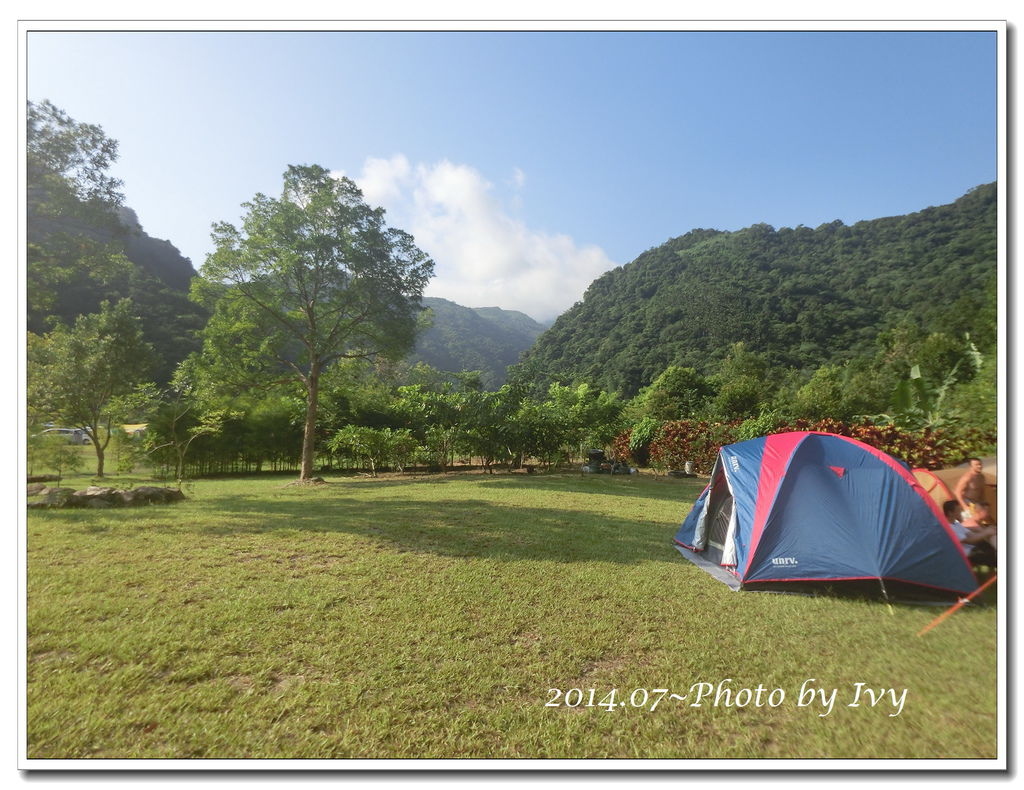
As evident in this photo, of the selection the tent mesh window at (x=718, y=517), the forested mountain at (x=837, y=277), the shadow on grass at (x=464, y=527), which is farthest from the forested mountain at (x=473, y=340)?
the tent mesh window at (x=718, y=517)

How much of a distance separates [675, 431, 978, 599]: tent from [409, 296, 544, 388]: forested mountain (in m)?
5.97

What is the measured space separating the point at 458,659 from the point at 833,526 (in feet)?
8.48

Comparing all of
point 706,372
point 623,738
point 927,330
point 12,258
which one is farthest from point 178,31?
point 706,372

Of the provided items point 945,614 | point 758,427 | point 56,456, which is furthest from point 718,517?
point 758,427

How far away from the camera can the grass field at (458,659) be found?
1535mm

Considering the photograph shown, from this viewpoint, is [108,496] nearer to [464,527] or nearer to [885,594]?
[464,527]

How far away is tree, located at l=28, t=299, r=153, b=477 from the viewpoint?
109 inches

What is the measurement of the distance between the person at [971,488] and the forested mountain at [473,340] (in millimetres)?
6935

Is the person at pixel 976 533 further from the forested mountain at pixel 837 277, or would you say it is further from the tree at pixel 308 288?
the tree at pixel 308 288

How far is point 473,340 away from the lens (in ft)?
50.6

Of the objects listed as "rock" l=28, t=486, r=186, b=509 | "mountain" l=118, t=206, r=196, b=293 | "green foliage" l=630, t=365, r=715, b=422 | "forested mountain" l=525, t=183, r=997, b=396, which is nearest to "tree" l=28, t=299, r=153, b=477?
"rock" l=28, t=486, r=186, b=509

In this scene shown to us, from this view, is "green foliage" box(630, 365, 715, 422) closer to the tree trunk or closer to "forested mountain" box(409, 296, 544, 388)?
"forested mountain" box(409, 296, 544, 388)

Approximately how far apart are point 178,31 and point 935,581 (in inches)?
190

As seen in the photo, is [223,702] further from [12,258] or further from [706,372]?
[706,372]
